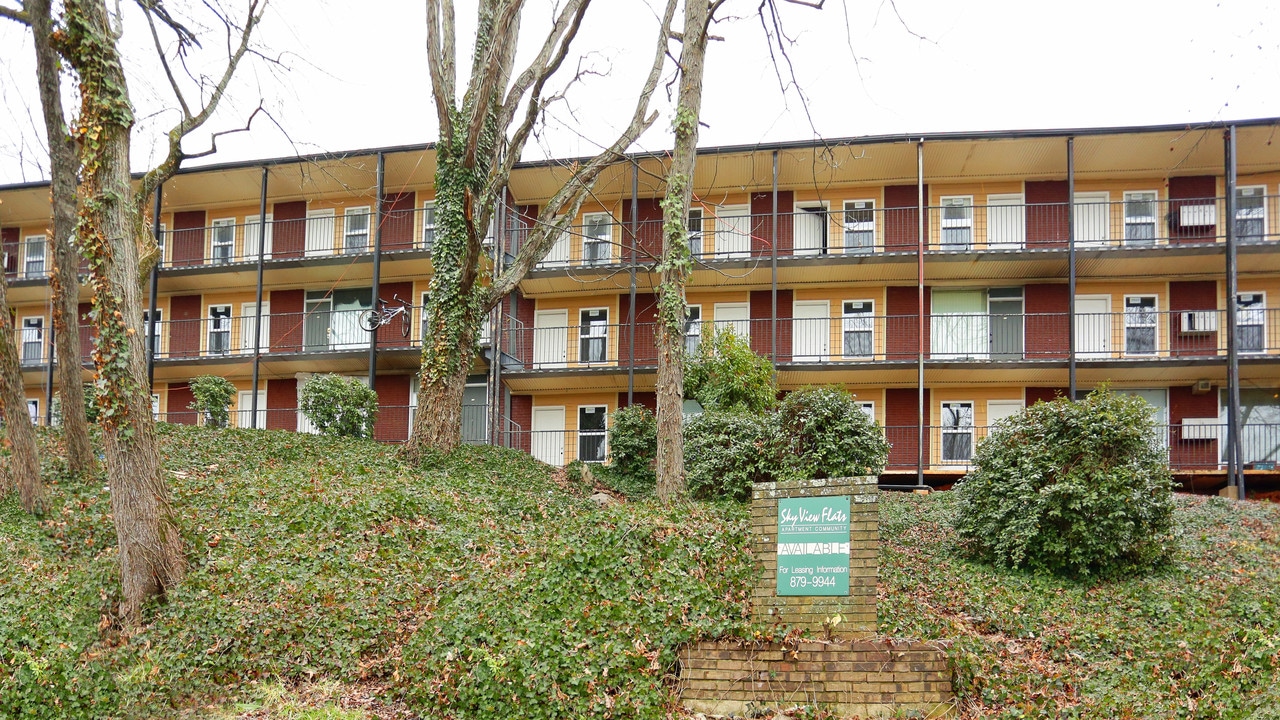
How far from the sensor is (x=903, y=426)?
22.7 metres

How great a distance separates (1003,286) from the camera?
24.4 metres

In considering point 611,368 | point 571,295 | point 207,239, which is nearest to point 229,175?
point 207,239

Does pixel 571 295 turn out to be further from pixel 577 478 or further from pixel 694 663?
pixel 694 663

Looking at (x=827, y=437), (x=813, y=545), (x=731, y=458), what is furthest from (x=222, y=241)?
(x=813, y=545)

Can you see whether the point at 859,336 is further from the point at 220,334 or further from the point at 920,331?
the point at 220,334

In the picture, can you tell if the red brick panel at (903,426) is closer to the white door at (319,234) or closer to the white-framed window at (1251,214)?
the white-framed window at (1251,214)

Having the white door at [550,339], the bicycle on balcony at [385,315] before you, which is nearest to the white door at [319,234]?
the bicycle on balcony at [385,315]

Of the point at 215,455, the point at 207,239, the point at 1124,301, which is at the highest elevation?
the point at 207,239

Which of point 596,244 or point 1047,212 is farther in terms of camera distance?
point 596,244

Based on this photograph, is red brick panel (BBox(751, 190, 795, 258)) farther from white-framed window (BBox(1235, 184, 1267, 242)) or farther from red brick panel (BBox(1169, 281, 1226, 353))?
white-framed window (BBox(1235, 184, 1267, 242))

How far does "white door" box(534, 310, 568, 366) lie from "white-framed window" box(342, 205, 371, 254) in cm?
498

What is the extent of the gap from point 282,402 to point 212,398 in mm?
4697

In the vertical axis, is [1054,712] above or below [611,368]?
below

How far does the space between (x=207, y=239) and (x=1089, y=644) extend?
25.2 m
